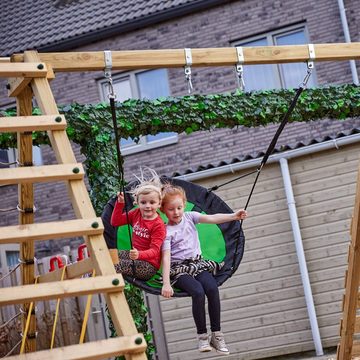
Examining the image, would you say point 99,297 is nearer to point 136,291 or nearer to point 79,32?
point 136,291

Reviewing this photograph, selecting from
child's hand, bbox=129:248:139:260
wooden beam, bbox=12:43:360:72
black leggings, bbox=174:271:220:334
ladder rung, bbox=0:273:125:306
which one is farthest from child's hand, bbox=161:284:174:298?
ladder rung, bbox=0:273:125:306

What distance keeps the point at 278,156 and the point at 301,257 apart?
4.75 ft

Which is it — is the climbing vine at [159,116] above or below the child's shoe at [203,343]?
above

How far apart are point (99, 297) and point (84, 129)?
3309 mm

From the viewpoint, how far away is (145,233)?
22.2 ft

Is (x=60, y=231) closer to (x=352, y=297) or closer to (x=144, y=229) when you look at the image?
(x=144, y=229)

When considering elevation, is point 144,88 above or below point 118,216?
above

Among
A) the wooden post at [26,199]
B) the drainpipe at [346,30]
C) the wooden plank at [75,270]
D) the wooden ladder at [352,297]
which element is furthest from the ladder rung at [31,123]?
the drainpipe at [346,30]

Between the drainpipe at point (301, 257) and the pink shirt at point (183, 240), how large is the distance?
552cm

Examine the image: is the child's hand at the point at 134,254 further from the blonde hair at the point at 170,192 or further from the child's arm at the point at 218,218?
the child's arm at the point at 218,218

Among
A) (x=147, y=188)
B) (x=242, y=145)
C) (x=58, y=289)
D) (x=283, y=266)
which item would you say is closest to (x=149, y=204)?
(x=147, y=188)

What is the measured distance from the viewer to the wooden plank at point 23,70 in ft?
17.3

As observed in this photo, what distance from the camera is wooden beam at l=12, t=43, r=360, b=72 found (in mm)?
5926

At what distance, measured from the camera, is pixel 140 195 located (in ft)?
22.1
